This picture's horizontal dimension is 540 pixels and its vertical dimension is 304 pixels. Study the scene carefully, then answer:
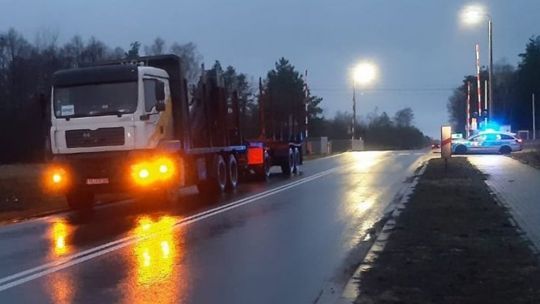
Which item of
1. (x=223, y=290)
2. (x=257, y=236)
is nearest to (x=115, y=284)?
(x=223, y=290)

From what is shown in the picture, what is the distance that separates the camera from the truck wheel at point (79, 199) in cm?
1975

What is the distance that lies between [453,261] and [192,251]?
12.3 ft

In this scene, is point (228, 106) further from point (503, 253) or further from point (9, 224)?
point (503, 253)

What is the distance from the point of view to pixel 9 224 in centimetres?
1681

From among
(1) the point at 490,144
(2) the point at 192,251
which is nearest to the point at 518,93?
(1) the point at 490,144

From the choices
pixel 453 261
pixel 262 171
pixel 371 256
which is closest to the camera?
pixel 453 261

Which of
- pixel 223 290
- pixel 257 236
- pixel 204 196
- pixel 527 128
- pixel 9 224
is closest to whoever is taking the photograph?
pixel 223 290

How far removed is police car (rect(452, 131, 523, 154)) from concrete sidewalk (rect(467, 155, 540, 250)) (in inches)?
840

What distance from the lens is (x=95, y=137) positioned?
1883 cm

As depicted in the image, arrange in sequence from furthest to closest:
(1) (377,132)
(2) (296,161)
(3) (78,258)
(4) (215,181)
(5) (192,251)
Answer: (1) (377,132), (2) (296,161), (4) (215,181), (5) (192,251), (3) (78,258)

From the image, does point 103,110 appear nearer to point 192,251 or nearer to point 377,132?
point 192,251

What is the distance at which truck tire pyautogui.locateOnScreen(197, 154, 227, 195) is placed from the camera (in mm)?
23453

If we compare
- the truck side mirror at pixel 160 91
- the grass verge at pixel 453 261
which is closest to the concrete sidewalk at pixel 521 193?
the grass verge at pixel 453 261

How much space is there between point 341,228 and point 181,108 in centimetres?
777
